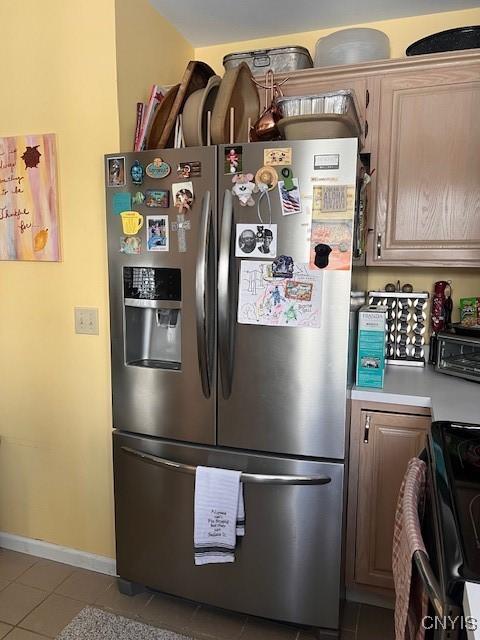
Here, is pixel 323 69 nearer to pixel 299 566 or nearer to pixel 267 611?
pixel 299 566

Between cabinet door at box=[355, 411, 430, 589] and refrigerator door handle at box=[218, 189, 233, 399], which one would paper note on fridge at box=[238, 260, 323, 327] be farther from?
cabinet door at box=[355, 411, 430, 589]

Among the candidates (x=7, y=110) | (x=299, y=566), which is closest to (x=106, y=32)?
(x=7, y=110)

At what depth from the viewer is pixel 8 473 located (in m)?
2.27

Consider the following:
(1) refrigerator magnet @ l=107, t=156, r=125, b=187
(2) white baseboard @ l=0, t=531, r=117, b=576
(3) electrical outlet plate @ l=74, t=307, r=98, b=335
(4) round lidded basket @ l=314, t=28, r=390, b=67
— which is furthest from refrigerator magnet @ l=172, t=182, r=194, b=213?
(2) white baseboard @ l=0, t=531, r=117, b=576

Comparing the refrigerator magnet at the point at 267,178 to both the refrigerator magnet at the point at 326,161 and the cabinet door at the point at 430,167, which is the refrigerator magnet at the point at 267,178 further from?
the cabinet door at the point at 430,167

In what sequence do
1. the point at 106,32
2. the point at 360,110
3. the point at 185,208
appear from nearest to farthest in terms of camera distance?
the point at 185,208, the point at 106,32, the point at 360,110

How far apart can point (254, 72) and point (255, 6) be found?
0.25 meters

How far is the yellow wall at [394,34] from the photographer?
6.85 ft

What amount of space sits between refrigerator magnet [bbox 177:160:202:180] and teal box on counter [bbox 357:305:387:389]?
788 mm

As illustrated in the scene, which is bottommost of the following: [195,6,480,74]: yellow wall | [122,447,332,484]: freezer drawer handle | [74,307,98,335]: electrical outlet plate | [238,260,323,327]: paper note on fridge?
[122,447,332,484]: freezer drawer handle

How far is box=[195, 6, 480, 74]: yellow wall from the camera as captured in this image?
82.2 inches

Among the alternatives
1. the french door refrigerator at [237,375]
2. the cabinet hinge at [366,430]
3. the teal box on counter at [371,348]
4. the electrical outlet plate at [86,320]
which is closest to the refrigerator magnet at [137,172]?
the french door refrigerator at [237,375]

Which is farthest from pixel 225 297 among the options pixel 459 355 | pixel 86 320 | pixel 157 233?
pixel 459 355

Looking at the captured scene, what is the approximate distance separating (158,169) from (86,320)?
719 mm
